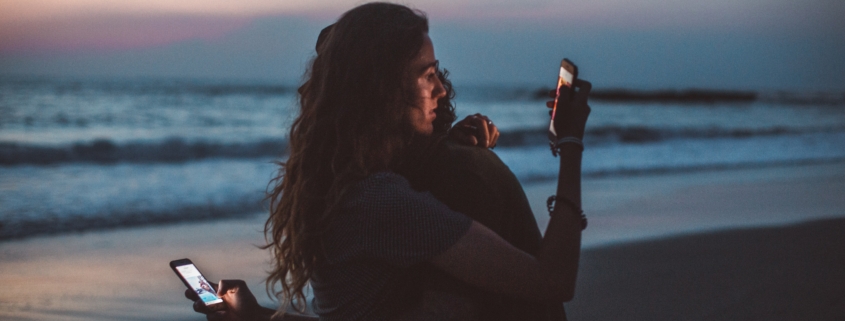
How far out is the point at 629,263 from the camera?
569 cm

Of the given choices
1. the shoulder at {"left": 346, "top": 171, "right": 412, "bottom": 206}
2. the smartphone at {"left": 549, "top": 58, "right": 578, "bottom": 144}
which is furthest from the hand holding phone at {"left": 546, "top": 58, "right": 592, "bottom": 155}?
the shoulder at {"left": 346, "top": 171, "right": 412, "bottom": 206}

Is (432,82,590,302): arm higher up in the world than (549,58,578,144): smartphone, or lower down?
lower down

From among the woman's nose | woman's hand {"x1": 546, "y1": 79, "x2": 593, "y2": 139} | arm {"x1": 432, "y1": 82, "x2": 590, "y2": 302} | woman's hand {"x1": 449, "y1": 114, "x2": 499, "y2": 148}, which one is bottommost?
arm {"x1": 432, "y1": 82, "x2": 590, "y2": 302}

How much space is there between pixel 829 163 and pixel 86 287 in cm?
1169

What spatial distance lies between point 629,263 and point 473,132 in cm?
406

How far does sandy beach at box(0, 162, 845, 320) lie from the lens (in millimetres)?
4664

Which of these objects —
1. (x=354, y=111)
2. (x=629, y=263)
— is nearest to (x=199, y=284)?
(x=354, y=111)

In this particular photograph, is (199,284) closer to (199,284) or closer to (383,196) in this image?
(199,284)

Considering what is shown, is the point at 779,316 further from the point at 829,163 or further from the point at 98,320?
the point at 829,163

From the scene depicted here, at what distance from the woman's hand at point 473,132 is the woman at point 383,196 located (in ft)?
0.29

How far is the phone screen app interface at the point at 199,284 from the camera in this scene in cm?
253

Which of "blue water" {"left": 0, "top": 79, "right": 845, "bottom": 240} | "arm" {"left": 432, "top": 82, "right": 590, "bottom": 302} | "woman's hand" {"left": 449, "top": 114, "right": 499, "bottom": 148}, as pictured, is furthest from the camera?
"blue water" {"left": 0, "top": 79, "right": 845, "bottom": 240}

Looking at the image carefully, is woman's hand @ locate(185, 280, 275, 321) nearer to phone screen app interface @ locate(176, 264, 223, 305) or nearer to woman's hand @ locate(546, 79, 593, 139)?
phone screen app interface @ locate(176, 264, 223, 305)

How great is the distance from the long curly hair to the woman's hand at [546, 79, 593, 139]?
0.36 m
